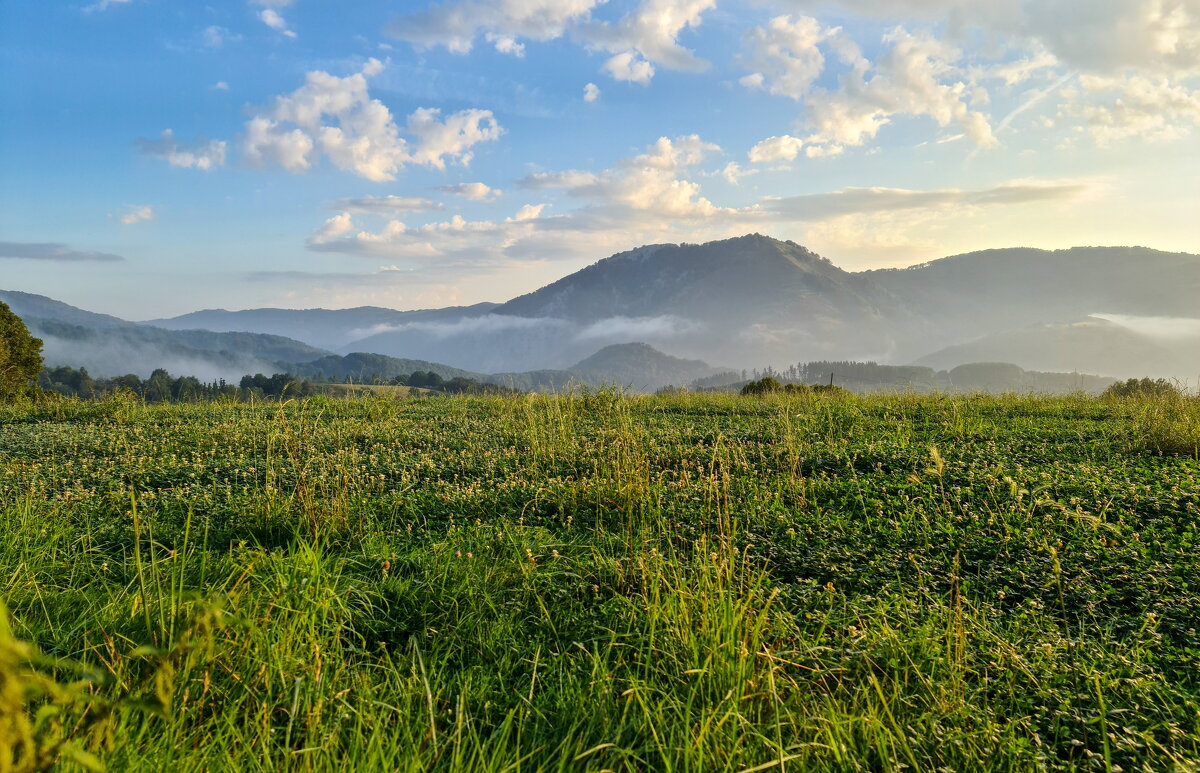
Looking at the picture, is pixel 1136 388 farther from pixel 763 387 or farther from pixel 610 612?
pixel 610 612

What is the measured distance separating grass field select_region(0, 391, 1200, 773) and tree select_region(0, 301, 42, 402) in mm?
13484

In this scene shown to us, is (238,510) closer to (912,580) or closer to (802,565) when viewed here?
(802,565)

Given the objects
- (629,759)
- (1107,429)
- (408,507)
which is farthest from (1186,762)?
(1107,429)

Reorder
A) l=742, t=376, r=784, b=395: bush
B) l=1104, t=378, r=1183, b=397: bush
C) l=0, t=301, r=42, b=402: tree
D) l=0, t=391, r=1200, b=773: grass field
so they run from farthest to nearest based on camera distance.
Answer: l=742, t=376, r=784, b=395: bush
l=0, t=301, r=42, b=402: tree
l=1104, t=378, r=1183, b=397: bush
l=0, t=391, r=1200, b=773: grass field

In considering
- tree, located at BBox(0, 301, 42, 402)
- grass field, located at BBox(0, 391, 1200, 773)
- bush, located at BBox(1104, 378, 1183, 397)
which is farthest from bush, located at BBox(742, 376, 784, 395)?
tree, located at BBox(0, 301, 42, 402)

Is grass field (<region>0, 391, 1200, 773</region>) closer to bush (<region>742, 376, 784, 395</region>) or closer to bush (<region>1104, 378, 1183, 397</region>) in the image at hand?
bush (<region>1104, 378, 1183, 397</region>)

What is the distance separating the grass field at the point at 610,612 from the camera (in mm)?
2873

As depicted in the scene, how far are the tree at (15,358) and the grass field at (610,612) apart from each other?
531 inches

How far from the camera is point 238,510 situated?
6.47 m

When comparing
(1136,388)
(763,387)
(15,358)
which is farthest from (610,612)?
(15,358)

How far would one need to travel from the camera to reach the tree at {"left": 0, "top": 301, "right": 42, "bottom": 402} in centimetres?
1886

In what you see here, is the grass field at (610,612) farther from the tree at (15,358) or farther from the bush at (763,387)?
the tree at (15,358)

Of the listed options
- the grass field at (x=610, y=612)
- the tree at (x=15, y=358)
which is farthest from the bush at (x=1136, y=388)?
the tree at (x=15, y=358)

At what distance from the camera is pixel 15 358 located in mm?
20125
